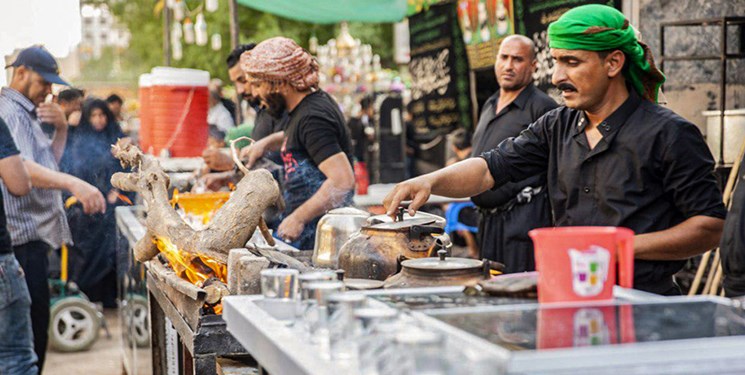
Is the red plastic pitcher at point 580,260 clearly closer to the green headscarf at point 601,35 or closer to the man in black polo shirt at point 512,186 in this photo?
the green headscarf at point 601,35

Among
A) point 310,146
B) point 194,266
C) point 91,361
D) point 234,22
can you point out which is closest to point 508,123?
point 310,146

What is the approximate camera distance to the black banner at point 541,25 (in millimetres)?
7957

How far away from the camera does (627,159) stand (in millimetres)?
3303

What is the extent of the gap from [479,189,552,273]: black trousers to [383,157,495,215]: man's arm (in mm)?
1827

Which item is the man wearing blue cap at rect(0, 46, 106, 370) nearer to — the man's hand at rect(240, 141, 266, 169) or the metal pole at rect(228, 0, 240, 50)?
the man's hand at rect(240, 141, 266, 169)

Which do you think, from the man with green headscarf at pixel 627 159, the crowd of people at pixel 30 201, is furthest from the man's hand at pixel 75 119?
the man with green headscarf at pixel 627 159

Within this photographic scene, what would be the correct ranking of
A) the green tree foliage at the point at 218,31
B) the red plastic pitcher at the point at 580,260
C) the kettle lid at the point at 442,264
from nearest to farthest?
the red plastic pitcher at the point at 580,260 → the kettle lid at the point at 442,264 → the green tree foliage at the point at 218,31

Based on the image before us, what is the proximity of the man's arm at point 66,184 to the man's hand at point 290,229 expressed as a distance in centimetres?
133

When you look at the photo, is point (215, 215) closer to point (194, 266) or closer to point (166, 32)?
point (194, 266)

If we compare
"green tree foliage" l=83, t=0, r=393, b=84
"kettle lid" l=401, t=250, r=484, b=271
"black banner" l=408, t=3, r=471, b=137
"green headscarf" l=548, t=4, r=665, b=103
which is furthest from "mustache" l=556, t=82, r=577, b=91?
"green tree foliage" l=83, t=0, r=393, b=84

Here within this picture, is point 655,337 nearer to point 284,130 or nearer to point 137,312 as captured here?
point 284,130

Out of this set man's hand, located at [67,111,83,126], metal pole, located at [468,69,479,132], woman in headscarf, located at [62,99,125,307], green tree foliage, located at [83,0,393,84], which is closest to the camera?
woman in headscarf, located at [62,99,125,307]

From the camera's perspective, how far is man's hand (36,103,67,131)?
688cm

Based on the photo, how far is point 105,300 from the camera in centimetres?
1051
